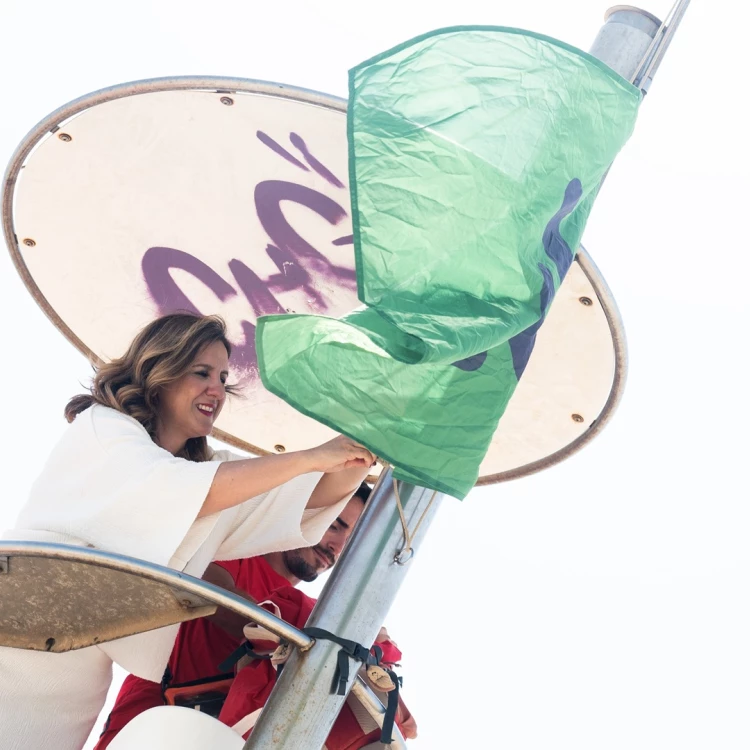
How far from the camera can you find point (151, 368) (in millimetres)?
4879

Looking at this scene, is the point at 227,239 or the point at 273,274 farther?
the point at 273,274

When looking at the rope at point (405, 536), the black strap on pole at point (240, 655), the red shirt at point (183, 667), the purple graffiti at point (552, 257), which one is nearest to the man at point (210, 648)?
the red shirt at point (183, 667)

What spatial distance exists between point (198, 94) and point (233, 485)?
4.53 ft

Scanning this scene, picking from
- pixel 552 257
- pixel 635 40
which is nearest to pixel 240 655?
pixel 552 257

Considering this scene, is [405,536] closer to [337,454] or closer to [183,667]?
[337,454]

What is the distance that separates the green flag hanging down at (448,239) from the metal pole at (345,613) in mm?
509

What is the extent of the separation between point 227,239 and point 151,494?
4.62 ft

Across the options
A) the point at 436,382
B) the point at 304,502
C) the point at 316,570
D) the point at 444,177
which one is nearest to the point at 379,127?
the point at 444,177

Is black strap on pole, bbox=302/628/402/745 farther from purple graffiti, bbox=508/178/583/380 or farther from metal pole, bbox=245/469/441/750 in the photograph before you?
purple graffiti, bbox=508/178/583/380

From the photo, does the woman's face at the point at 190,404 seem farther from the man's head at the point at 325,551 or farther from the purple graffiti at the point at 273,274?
the man's head at the point at 325,551

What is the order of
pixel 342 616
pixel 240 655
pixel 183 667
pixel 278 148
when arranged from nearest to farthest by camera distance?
pixel 342 616
pixel 240 655
pixel 278 148
pixel 183 667

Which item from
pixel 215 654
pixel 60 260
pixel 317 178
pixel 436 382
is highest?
pixel 317 178

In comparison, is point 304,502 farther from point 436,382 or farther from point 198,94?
point 198,94

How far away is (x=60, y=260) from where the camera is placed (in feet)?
17.4
